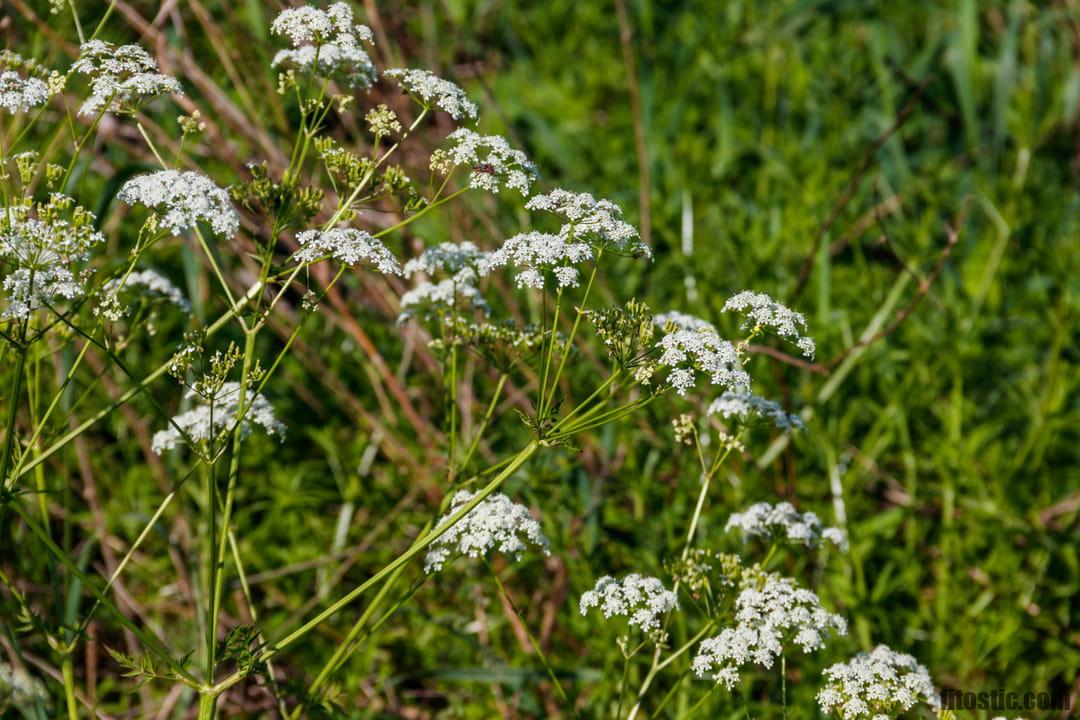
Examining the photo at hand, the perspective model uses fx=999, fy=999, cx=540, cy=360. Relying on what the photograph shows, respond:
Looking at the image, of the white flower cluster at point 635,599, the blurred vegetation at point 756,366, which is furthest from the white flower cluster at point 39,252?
the white flower cluster at point 635,599

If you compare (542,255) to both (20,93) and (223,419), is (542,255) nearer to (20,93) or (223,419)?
(223,419)

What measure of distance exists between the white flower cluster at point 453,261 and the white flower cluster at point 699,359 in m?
0.98

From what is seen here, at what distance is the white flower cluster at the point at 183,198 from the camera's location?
2723mm

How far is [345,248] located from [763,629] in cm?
172

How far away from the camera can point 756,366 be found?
Result: 5.33m

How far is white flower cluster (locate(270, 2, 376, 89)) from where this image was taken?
119 inches

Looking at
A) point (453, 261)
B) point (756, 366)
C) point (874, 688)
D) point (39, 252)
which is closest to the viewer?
point (39, 252)

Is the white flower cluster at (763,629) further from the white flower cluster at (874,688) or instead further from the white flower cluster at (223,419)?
the white flower cluster at (223,419)

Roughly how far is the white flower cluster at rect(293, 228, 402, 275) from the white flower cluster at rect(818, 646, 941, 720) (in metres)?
1.83

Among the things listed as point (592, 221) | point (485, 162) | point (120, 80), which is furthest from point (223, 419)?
point (592, 221)

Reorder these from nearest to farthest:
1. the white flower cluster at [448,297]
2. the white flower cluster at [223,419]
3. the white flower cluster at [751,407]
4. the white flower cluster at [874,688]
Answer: the white flower cluster at [874,688], the white flower cluster at [223,419], the white flower cluster at [751,407], the white flower cluster at [448,297]

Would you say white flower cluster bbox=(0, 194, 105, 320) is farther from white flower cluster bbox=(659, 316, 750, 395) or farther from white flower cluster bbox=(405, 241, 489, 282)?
white flower cluster bbox=(659, 316, 750, 395)

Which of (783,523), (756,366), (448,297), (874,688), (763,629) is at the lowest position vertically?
(874,688)

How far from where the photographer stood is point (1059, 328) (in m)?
5.30
